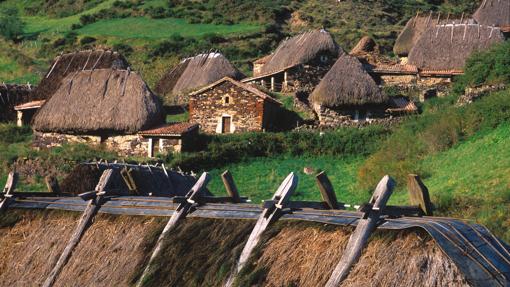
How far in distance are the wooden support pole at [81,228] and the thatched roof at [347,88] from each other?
68.7 feet

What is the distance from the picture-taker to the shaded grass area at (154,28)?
5609cm

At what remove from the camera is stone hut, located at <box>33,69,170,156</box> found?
1214 inches

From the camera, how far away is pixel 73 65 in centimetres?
3812

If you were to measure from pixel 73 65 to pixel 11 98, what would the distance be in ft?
8.66

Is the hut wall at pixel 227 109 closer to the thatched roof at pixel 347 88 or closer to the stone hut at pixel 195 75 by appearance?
the thatched roof at pixel 347 88

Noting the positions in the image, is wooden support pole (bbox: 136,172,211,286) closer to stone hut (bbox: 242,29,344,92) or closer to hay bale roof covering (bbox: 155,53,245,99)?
stone hut (bbox: 242,29,344,92)

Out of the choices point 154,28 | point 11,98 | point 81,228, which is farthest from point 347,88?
point 154,28

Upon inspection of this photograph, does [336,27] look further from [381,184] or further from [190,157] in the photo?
[381,184]

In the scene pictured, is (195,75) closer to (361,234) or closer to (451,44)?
(451,44)

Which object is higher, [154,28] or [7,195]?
[7,195]

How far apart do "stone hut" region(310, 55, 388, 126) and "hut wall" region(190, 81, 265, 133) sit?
2050 millimetres

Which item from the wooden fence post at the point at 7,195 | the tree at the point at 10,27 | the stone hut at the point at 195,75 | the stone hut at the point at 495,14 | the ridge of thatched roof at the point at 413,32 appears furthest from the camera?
the tree at the point at 10,27

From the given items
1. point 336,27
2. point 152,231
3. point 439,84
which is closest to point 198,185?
point 152,231

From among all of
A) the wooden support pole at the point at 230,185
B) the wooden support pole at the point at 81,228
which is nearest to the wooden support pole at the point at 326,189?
the wooden support pole at the point at 230,185
